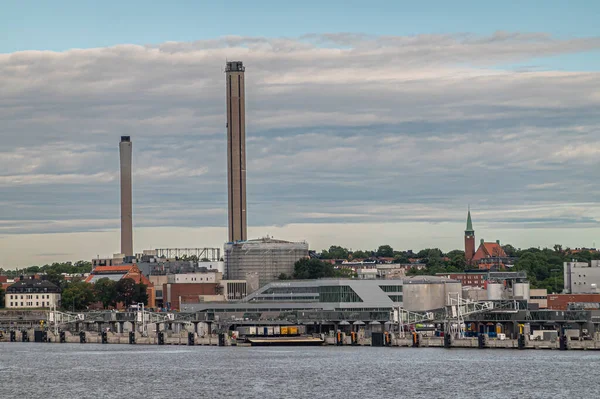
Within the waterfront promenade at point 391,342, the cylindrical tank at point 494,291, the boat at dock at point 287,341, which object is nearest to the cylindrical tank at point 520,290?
the cylindrical tank at point 494,291

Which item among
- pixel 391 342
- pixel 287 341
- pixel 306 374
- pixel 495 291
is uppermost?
pixel 495 291

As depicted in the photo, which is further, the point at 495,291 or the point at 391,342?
the point at 495,291

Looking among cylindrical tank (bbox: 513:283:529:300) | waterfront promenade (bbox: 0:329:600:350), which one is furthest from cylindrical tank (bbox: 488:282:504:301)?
waterfront promenade (bbox: 0:329:600:350)

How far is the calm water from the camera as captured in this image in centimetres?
10769

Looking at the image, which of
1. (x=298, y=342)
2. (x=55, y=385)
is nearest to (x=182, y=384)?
(x=55, y=385)

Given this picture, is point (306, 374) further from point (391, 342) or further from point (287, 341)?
point (287, 341)

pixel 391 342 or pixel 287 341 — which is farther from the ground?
pixel 287 341

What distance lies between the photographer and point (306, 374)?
4875 inches

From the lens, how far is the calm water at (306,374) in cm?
10769

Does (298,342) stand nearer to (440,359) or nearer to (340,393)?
(440,359)

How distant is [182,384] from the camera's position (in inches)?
4560

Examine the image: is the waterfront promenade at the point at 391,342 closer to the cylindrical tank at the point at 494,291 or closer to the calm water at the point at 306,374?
the calm water at the point at 306,374

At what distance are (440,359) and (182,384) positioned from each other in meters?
34.9

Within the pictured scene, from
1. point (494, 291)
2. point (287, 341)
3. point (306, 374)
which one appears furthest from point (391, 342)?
point (306, 374)
